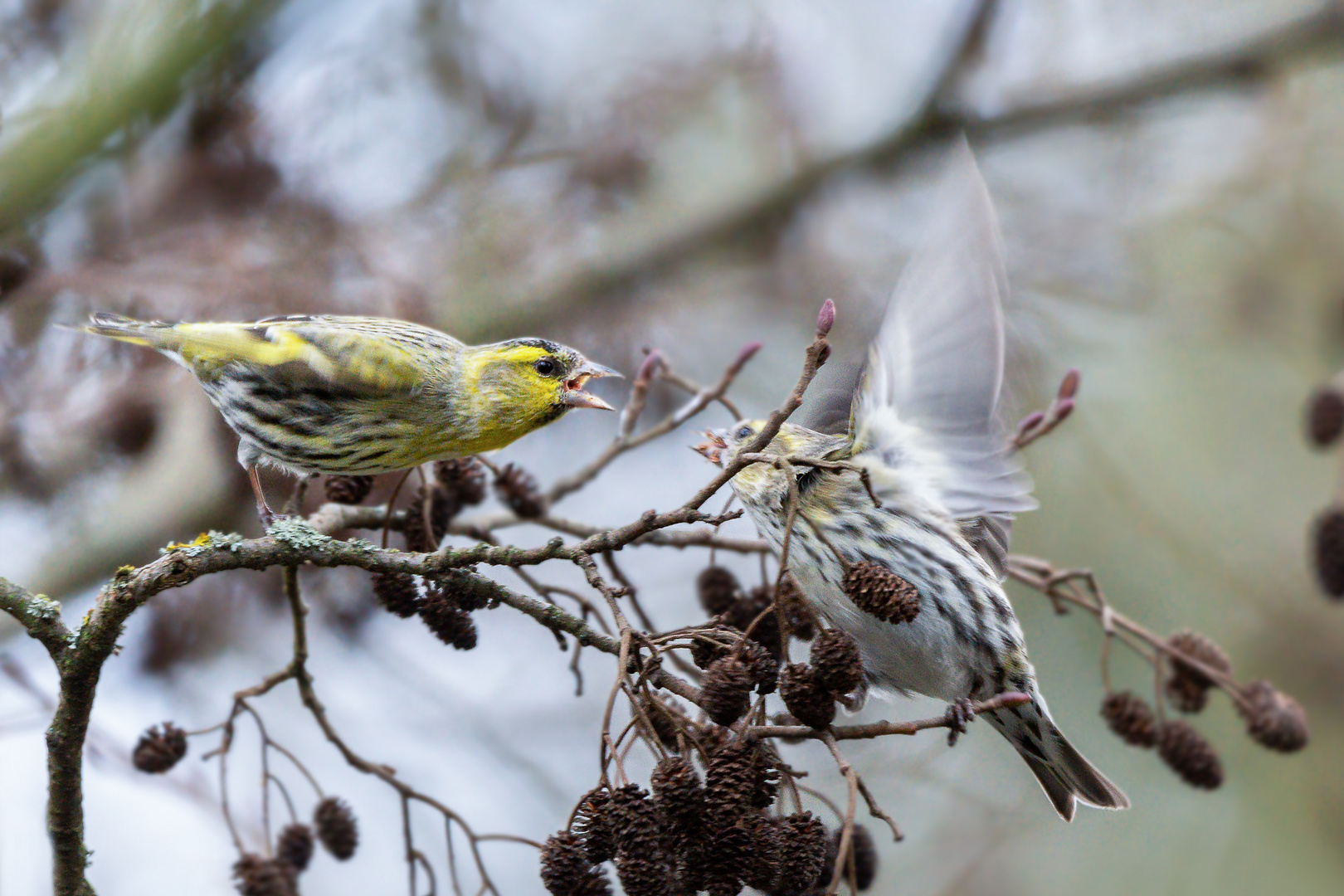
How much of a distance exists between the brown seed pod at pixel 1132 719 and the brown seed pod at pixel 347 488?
178 cm

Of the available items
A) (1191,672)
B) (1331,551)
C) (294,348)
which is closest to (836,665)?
(294,348)

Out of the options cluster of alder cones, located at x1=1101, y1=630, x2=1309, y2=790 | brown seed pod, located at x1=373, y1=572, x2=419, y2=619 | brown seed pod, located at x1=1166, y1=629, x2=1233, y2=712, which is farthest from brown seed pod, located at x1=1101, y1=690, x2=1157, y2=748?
brown seed pod, located at x1=373, y1=572, x2=419, y2=619

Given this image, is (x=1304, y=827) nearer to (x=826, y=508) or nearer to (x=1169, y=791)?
(x=1169, y=791)

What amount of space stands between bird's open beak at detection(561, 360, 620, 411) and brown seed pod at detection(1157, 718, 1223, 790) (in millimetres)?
1549

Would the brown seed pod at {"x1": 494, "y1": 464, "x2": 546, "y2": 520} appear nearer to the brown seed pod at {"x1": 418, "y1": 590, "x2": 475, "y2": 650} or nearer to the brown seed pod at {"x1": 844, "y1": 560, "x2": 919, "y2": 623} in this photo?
the brown seed pod at {"x1": 418, "y1": 590, "x2": 475, "y2": 650}

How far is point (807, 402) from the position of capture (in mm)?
3186

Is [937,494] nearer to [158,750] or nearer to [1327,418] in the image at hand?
[158,750]

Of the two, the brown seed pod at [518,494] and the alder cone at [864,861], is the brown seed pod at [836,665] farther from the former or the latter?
the brown seed pod at [518,494]

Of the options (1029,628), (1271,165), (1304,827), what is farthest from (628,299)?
(1304,827)

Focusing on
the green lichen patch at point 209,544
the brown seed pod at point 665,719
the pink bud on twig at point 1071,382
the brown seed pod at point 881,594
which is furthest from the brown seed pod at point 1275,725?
the green lichen patch at point 209,544

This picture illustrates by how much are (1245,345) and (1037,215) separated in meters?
1.51

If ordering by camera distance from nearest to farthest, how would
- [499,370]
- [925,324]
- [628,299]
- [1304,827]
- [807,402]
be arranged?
[925,324] < [499,370] < [807,402] < [628,299] < [1304,827]

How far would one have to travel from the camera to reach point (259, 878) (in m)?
2.28

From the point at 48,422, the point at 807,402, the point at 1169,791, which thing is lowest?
the point at 1169,791
